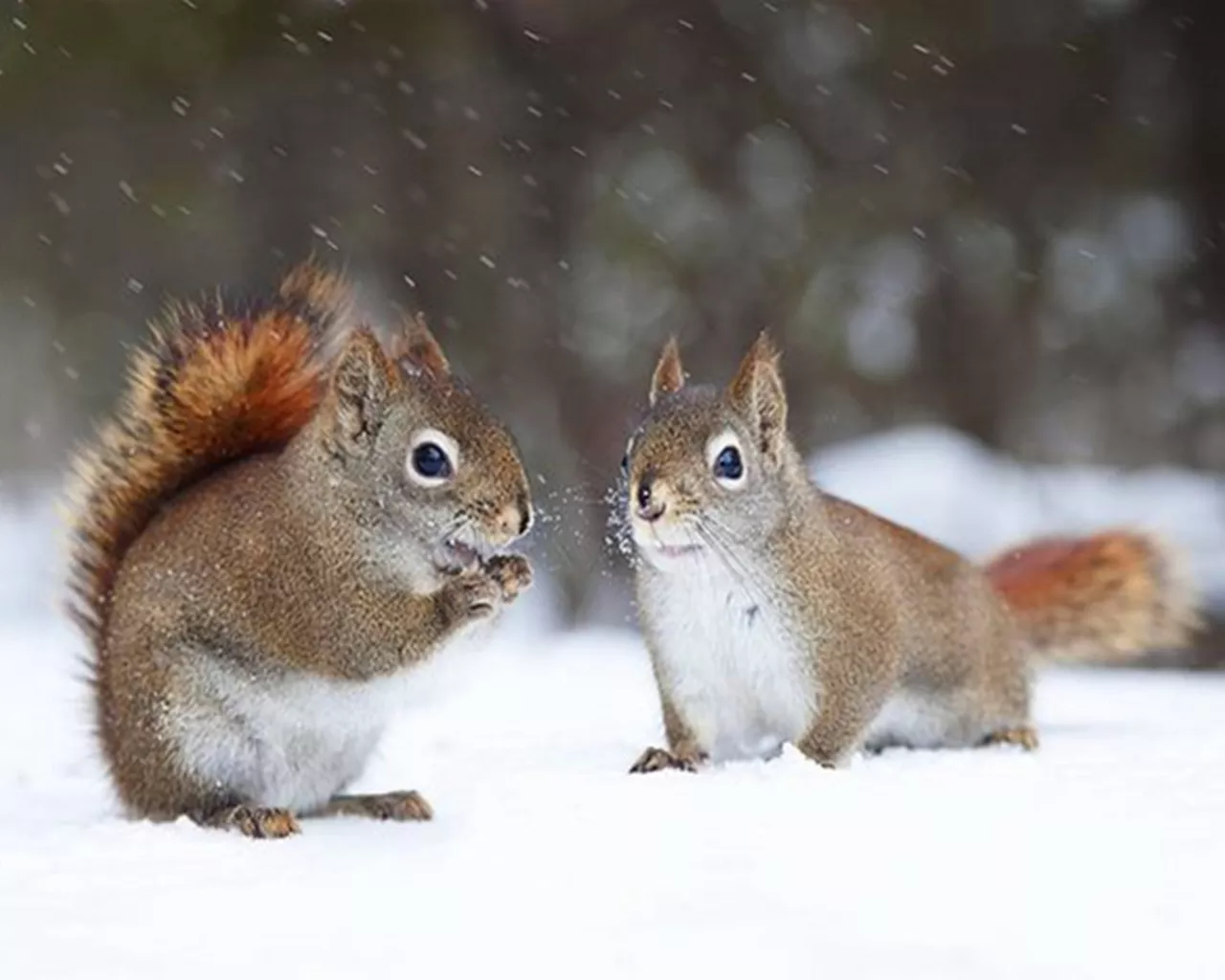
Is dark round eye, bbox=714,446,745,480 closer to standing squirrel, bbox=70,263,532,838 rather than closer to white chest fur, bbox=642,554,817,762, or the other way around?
white chest fur, bbox=642,554,817,762

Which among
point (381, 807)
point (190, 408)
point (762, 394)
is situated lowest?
point (381, 807)

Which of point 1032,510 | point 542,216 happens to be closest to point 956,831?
point 1032,510

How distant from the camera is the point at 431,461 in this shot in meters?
3.10

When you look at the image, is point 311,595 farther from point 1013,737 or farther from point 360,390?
point 1013,737

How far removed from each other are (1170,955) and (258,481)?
156 cm

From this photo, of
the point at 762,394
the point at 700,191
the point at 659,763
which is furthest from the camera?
the point at 700,191

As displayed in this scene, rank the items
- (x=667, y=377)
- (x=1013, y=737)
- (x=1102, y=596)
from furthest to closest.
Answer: (x=1102, y=596), (x=1013, y=737), (x=667, y=377)

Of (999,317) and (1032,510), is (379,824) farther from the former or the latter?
(999,317)

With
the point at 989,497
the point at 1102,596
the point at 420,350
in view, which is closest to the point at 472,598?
the point at 420,350

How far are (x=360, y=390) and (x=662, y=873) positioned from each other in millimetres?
951

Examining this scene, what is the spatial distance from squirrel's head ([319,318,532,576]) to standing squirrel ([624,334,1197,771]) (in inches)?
11.7

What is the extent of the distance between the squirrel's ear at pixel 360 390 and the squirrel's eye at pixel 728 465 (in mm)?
552

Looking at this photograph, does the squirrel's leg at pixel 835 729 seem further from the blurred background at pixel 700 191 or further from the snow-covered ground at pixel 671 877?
the blurred background at pixel 700 191

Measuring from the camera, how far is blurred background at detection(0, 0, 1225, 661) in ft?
27.7
